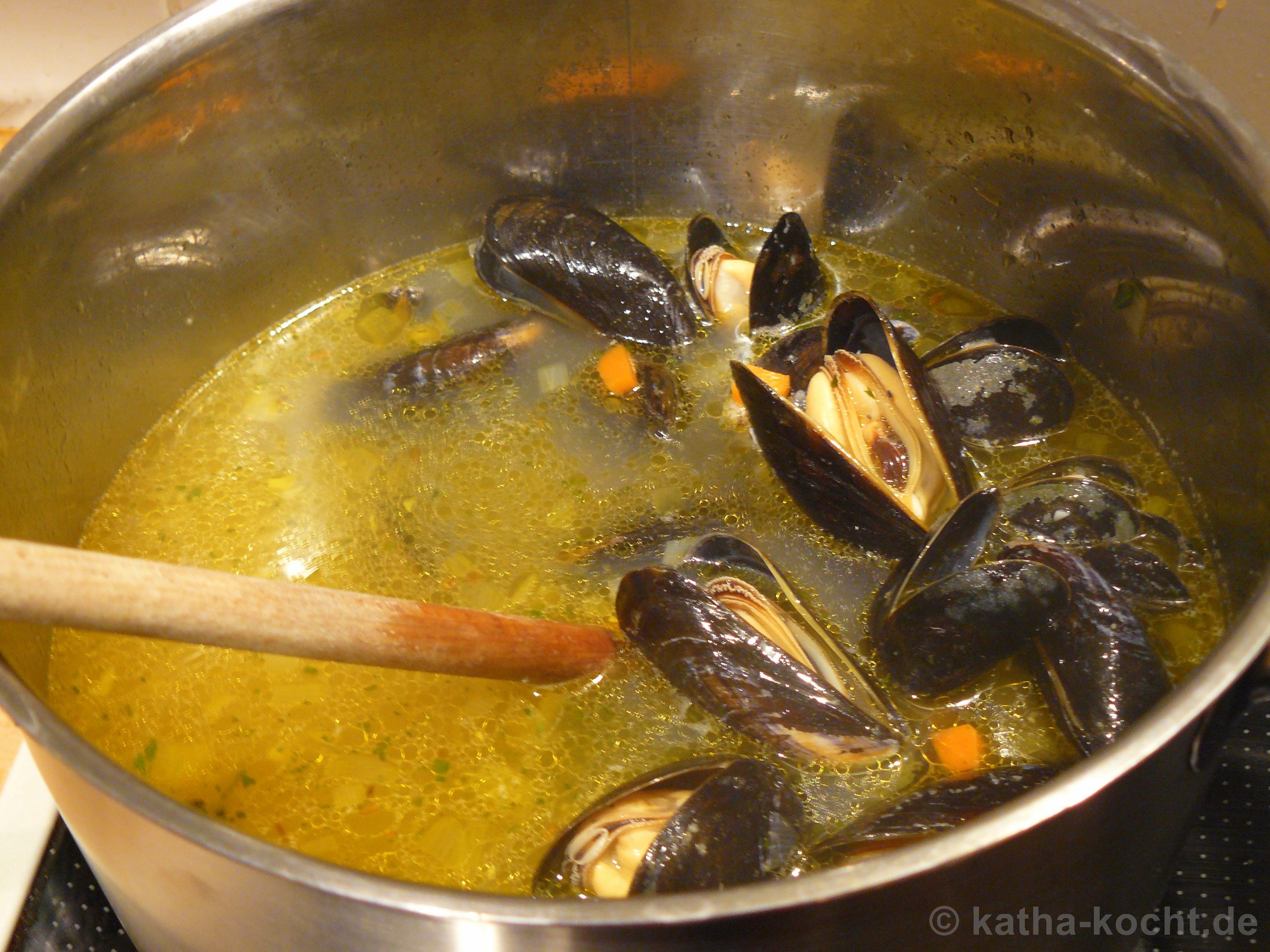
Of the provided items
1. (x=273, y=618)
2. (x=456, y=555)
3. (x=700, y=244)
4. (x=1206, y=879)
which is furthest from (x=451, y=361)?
(x=1206, y=879)

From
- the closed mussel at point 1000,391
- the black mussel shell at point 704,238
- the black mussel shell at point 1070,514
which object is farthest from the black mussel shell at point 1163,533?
the black mussel shell at point 704,238

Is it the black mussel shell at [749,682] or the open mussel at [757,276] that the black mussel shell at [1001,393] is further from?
the black mussel shell at [749,682]

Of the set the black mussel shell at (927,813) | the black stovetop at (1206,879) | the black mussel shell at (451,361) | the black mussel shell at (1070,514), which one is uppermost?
the black mussel shell at (451,361)

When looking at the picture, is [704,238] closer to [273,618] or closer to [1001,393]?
[1001,393]

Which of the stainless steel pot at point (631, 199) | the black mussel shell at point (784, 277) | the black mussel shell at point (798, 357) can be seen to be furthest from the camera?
the black mussel shell at point (784, 277)

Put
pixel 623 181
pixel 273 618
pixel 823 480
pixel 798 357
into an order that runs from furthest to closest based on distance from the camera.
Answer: pixel 623 181 → pixel 798 357 → pixel 823 480 → pixel 273 618

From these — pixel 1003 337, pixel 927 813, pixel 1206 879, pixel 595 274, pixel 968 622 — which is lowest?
pixel 1206 879
